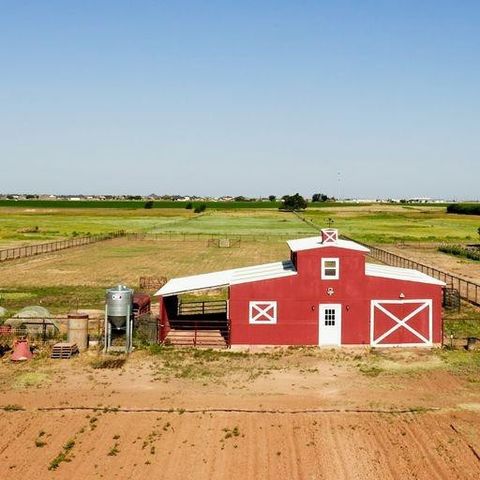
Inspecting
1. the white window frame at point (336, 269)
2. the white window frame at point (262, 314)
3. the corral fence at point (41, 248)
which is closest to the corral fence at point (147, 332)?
the white window frame at point (262, 314)

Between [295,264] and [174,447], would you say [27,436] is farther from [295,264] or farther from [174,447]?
[295,264]

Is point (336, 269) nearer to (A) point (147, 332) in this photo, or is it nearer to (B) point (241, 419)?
(A) point (147, 332)

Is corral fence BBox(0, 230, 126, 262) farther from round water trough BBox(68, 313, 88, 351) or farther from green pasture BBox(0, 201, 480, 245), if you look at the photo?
round water trough BBox(68, 313, 88, 351)

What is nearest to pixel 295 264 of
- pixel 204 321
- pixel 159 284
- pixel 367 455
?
pixel 204 321

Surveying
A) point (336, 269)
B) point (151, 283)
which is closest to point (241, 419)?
point (336, 269)

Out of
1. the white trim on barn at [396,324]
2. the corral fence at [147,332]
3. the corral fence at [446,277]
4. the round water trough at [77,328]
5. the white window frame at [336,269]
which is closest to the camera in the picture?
the round water trough at [77,328]

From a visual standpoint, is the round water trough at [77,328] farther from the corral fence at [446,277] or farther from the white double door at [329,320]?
the corral fence at [446,277]
